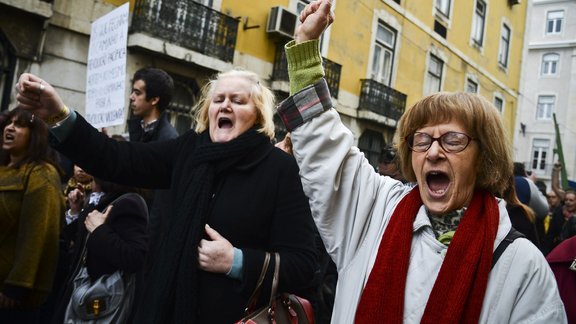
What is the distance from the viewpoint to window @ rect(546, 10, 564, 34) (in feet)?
113

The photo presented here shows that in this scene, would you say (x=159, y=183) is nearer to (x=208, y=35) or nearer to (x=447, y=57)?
(x=208, y=35)

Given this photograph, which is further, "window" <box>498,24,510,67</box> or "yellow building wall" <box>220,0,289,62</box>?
"window" <box>498,24,510,67</box>

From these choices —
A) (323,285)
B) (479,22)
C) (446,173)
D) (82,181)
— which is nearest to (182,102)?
(82,181)

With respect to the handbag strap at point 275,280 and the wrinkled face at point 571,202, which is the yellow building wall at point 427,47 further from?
the handbag strap at point 275,280

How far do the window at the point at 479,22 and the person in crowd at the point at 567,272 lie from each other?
61.9ft

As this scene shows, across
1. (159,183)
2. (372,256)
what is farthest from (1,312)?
(372,256)

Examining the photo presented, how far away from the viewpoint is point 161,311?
195 cm

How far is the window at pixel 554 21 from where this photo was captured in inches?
1353

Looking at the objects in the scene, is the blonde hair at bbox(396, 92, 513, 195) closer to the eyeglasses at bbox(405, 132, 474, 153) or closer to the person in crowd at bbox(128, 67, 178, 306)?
the eyeglasses at bbox(405, 132, 474, 153)

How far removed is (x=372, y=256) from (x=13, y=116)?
2533 mm

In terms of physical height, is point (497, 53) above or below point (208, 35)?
above

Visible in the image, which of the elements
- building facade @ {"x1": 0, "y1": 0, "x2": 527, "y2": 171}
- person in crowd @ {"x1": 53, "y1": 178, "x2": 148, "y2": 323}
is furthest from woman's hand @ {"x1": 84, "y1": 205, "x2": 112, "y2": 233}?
building facade @ {"x1": 0, "y1": 0, "x2": 527, "y2": 171}

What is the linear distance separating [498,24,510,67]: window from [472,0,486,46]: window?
6.12 feet

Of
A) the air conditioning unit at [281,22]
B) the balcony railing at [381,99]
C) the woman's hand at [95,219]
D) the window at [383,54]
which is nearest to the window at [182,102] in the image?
the air conditioning unit at [281,22]
